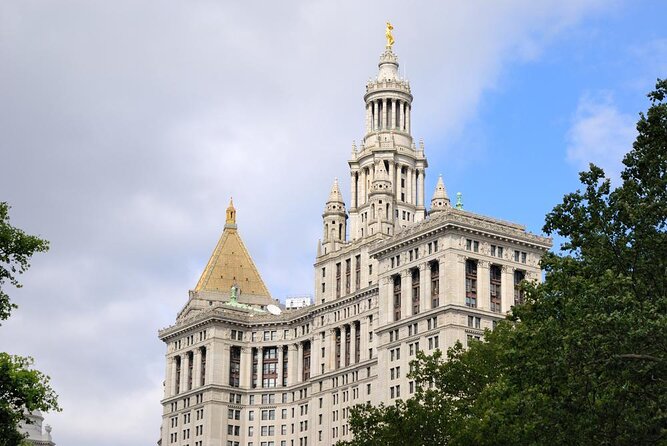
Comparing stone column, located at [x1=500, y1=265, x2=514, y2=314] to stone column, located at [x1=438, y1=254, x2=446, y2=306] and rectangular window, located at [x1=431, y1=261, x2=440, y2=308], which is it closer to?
stone column, located at [x1=438, y1=254, x2=446, y2=306]

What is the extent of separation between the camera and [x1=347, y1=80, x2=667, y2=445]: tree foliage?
68.5 m

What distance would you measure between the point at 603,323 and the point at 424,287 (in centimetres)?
12138

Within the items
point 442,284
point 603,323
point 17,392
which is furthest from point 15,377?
point 442,284

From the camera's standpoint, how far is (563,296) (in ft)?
242

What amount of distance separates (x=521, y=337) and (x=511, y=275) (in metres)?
117

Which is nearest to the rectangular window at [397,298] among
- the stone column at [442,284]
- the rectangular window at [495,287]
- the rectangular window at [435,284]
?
the rectangular window at [435,284]

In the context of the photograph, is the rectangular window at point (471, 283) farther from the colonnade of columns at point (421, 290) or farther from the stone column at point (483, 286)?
the colonnade of columns at point (421, 290)

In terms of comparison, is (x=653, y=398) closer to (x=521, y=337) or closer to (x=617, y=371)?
(x=617, y=371)

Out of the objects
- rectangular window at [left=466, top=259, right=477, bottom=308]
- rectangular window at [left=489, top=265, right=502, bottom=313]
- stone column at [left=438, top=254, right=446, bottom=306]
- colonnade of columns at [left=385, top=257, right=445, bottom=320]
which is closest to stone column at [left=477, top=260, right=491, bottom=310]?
rectangular window at [left=466, top=259, right=477, bottom=308]

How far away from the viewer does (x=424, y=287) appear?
620 feet

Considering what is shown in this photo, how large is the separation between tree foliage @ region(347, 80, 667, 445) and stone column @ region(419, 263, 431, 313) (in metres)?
108

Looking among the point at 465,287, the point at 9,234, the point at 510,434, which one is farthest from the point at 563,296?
the point at 465,287

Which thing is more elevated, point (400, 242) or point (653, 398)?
point (400, 242)

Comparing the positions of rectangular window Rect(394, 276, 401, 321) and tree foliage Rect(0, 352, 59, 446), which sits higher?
rectangular window Rect(394, 276, 401, 321)
